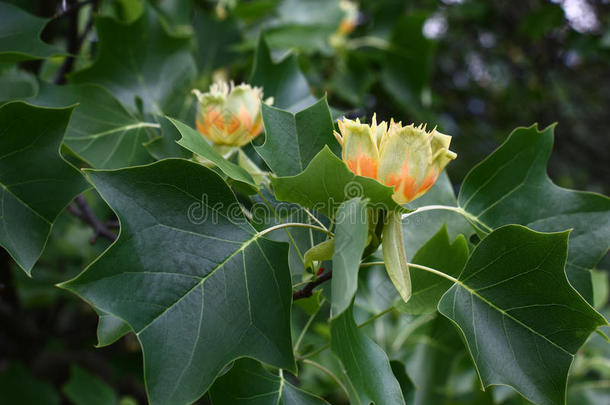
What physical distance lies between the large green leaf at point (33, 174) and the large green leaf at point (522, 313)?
70 cm

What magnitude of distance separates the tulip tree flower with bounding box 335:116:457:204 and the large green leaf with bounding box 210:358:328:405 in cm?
43

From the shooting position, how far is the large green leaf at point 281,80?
1393 mm

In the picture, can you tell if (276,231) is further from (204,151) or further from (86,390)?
(86,390)

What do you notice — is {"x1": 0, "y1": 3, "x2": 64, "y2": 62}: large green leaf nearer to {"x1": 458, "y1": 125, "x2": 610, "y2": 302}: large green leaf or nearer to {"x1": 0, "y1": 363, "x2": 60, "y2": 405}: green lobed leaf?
{"x1": 458, "y1": 125, "x2": 610, "y2": 302}: large green leaf

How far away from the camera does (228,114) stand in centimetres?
113

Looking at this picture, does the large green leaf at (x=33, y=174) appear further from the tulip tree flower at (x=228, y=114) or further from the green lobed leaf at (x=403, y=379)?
the green lobed leaf at (x=403, y=379)

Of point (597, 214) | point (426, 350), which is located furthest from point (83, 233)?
point (597, 214)

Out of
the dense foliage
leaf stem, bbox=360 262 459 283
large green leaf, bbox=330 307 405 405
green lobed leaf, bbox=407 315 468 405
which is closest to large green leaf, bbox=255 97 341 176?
the dense foliage

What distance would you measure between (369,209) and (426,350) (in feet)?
3.27

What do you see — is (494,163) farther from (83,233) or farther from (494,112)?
(494,112)

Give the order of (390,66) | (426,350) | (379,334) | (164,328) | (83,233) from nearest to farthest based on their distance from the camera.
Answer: (164,328)
(426,350)
(379,334)
(83,233)
(390,66)

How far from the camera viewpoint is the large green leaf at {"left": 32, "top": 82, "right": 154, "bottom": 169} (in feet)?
4.04

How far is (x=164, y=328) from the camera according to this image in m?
0.80

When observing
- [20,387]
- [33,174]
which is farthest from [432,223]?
[20,387]
